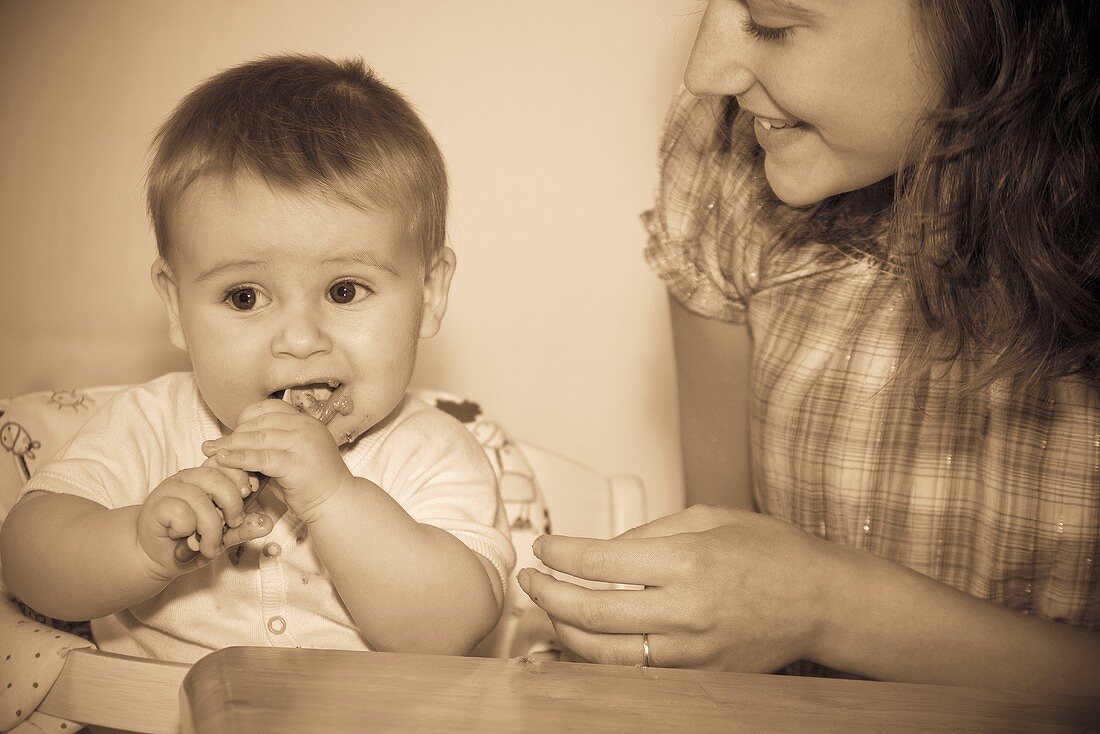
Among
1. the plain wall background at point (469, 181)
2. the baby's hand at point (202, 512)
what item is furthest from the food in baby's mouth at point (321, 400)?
the plain wall background at point (469, 181)

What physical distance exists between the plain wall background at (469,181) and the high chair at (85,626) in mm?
271

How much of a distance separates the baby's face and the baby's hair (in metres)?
0.02

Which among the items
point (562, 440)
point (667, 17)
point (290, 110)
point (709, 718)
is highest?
point (667, 17)

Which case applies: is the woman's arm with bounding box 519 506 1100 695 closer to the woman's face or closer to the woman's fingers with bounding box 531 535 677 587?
the woman's fingers with bounding box 531 535 677 587

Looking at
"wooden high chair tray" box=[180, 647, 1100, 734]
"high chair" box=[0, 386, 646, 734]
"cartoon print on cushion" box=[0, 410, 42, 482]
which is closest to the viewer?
"wooden high chair tray" box=[180, 647, 1100, 734]

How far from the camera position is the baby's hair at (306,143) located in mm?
785

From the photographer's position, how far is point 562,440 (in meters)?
1.55

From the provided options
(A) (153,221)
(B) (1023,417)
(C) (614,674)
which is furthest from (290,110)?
(B) (1023,417)

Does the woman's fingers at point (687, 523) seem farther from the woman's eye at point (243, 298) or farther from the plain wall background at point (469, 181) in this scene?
the plain wall background at point (469, 181)

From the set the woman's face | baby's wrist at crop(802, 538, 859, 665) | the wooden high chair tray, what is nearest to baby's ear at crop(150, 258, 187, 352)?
the wooden high chair tray

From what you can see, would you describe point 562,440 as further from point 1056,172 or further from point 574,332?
point 1056,172

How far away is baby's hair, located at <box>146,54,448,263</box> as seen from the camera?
785 millimetres

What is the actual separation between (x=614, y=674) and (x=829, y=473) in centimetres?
53

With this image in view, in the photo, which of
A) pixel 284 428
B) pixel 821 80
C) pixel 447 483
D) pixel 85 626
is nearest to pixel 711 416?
pixel 447 483
